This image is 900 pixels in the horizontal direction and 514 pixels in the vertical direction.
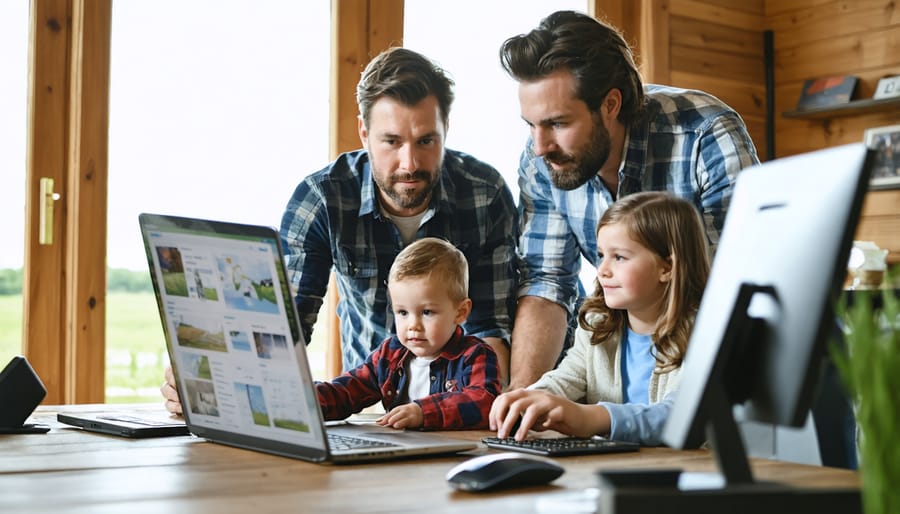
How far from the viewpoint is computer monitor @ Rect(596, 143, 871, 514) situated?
2.59ft

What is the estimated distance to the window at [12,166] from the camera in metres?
3.12

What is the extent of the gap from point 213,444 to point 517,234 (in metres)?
1.34

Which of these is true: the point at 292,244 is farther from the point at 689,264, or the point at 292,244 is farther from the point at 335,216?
the point at 689,264

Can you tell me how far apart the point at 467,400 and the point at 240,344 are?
22.6 inches

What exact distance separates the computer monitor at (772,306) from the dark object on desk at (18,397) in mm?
1201

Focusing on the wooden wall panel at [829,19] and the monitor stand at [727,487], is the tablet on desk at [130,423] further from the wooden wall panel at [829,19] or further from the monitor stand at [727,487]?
the wooden wall panel at [829,19]

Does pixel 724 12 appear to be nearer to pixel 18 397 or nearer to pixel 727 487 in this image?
pixel 18 397

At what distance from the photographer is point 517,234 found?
105 inches

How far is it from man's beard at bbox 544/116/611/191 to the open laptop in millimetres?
1018

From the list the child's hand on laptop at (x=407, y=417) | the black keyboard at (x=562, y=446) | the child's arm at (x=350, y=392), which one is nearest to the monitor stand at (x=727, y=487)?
the black keyboard at (x=562, y=446)

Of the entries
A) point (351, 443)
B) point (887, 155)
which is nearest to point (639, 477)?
point (351, 443)

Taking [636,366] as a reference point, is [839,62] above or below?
above

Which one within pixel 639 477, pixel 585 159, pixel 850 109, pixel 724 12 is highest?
pixel 724 12

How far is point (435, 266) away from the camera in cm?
210
